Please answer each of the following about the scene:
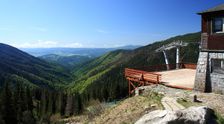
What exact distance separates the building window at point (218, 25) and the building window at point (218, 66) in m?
2.33

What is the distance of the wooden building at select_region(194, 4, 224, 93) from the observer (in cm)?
2312

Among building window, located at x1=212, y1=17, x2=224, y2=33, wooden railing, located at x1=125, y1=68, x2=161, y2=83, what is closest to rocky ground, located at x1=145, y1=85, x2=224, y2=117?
wooden railing, located at x1=125, y1=68, x2=161, y2=83

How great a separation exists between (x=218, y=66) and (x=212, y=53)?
1156mm

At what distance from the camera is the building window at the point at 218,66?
909 inches

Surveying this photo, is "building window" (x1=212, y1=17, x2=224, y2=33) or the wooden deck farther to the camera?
the wooden deck

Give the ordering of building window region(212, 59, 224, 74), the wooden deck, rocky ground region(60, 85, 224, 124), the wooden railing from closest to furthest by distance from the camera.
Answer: rocky ground region(60, 85, 224, 124) → building window region(212, 59, 224, 74) → the wooden deck → the wooden railing

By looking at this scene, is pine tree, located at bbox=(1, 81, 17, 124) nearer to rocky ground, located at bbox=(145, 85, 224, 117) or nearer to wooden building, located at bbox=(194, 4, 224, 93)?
rocky ground, located at bbox=(145, 85, 224, 117)

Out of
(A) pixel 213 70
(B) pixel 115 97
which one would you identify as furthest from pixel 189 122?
(B) pixel 115 97

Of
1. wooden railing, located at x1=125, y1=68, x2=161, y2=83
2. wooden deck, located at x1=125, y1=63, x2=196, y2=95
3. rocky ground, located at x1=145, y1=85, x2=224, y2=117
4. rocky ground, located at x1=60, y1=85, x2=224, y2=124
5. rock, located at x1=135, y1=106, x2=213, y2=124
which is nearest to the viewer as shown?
rock, located at x1=135, y1=106, x2=213, y2=124

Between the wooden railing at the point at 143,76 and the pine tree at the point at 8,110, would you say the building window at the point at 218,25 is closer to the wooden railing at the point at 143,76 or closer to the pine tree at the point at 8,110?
the wooden railing at the point at 143,76

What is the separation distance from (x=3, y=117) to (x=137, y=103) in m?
61.0

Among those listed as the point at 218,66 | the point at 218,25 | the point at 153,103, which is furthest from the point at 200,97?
the point at 218,25

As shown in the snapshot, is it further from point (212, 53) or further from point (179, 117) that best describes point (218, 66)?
point (179, 117)

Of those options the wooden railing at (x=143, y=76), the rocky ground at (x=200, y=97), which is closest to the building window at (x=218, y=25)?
the rocky ground at (x=200, y=97)
